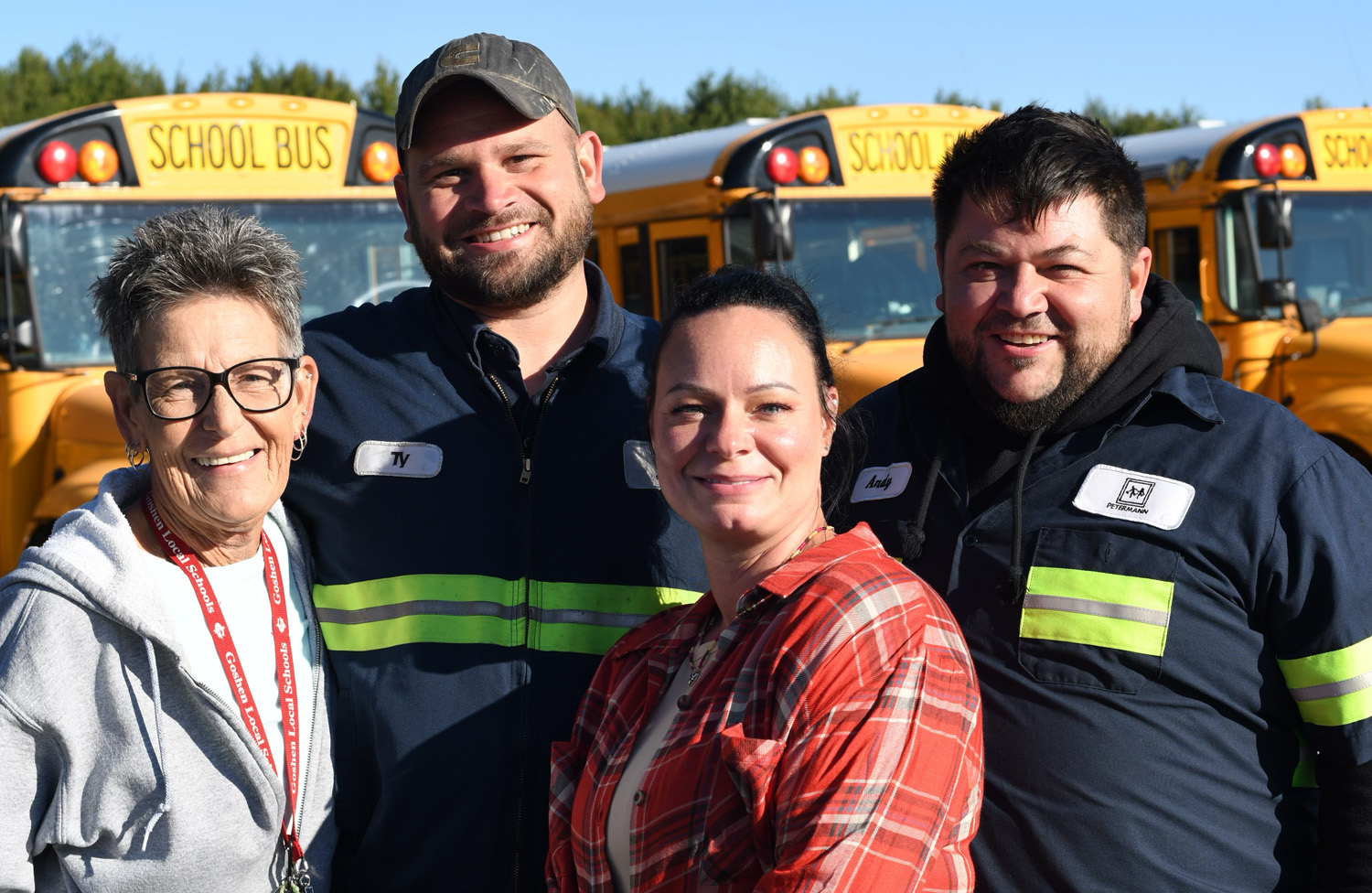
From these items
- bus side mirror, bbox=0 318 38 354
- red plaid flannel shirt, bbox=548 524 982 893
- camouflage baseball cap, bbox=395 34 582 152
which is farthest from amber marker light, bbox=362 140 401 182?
red plaid flannel shirt, bbox=548 524 982 893

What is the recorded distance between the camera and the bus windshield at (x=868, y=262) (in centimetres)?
670

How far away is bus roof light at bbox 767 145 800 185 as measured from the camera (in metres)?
6.70

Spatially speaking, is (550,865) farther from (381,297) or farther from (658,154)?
(658,154)

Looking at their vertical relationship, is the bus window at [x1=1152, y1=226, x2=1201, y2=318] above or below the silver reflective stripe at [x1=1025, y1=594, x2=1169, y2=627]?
above

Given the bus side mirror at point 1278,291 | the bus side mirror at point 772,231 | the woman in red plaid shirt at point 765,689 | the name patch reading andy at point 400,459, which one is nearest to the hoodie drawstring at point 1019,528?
the woman in red plaid shirt at point 765,689

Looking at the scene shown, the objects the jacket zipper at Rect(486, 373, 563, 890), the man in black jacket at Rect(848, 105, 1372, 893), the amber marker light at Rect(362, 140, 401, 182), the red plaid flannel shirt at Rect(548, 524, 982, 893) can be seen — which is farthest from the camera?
the amber marker light at Rect(362, 140, 401, 182)

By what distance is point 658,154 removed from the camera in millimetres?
7562

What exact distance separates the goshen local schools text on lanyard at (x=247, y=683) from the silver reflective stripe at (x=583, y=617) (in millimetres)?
447

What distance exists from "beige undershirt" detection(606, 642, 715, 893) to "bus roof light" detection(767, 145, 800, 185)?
195 inches

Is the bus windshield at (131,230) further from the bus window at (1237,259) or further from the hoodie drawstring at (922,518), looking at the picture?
the bus window at (1237,259)

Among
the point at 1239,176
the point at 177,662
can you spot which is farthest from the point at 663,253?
the point at 177,662

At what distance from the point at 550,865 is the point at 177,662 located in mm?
660

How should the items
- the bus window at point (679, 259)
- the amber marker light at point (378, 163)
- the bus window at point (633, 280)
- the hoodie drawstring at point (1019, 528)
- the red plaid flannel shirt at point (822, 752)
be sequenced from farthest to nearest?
the bus window at point (633, 280) < the bus window at point (679, 259) < the amber marker light at point (378, 163) < the hoodie drawstring at point (1019, 528) < the red plaid flannel shirt at point (822, 752)

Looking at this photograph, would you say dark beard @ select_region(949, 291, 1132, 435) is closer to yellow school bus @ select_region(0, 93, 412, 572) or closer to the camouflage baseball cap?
the camouflage baseball cap
